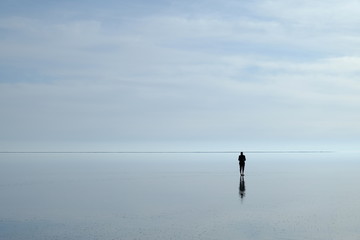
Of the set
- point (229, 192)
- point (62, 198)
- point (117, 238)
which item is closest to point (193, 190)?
point (229, 192)

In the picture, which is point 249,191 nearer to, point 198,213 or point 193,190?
point 193,190

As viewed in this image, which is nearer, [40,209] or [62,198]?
[40,209]

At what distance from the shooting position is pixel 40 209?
23375 millimetres

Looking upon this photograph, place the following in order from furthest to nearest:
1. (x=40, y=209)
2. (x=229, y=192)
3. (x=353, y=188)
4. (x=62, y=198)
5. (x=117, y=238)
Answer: (x=353, y=188) < (x=229, y=192) < (x=62, y=198) < (x=40, y=209) < (x=117, y=238)

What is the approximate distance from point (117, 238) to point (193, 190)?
16.1 metres

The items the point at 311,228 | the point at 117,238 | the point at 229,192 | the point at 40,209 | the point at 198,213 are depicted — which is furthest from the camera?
the point at 229,192

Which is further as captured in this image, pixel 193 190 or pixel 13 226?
pixel 193 190

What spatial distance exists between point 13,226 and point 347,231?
12160 mm

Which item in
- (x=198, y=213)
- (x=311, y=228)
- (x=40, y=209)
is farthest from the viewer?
(x=40, y=209)

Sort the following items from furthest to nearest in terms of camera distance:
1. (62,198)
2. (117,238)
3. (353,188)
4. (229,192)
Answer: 1. (353,188)
2. (229,192)
3. (62,198)
4. (117,238)

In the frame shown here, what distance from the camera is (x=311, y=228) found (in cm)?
1766

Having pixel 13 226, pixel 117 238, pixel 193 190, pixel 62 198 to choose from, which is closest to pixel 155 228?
pixel 117 238

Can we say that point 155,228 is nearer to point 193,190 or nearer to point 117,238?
A: point 117,238

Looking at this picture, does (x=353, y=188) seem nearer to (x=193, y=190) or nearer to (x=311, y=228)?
(x=193, y=190)
